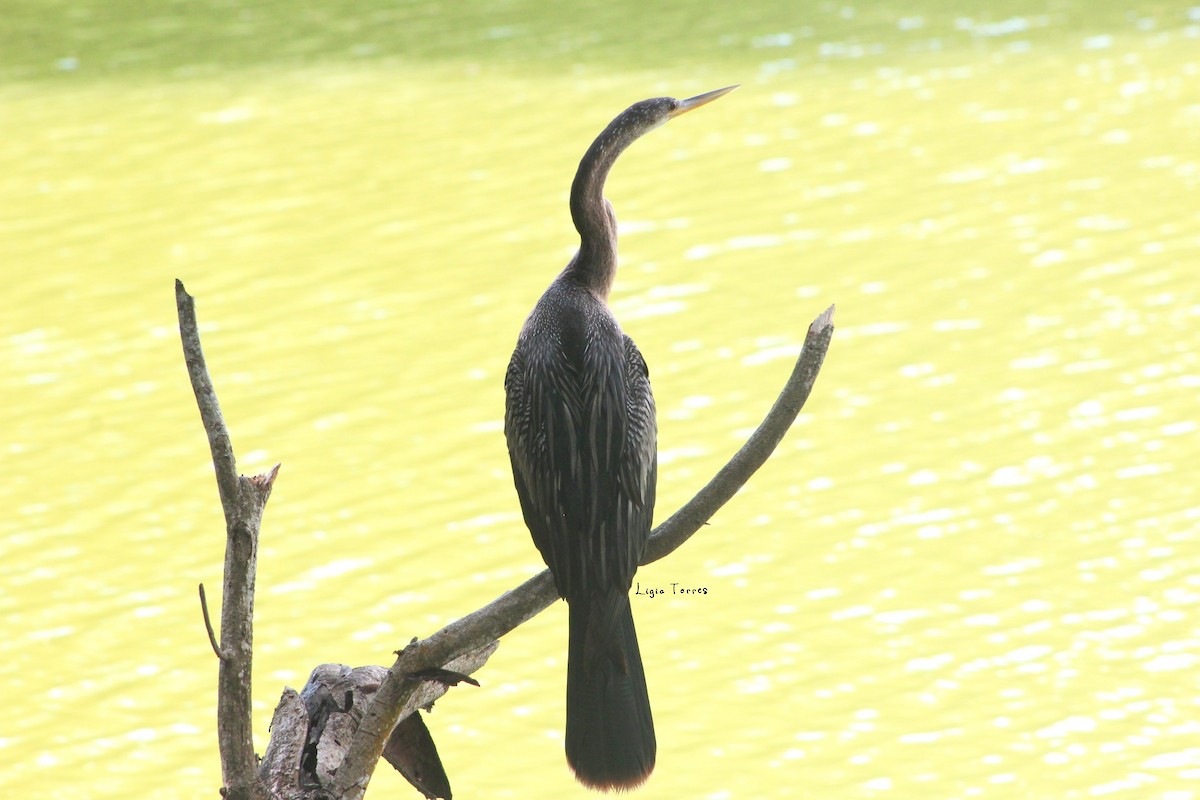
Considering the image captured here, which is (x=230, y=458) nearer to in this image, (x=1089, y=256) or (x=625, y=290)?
(x=625, y=290)

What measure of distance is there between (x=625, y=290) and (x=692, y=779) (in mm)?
5862

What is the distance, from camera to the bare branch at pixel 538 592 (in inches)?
140

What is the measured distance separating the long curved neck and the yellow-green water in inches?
133

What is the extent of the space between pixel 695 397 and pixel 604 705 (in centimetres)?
678

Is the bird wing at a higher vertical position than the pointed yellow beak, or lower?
lower

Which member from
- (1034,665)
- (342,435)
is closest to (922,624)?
(1034,665)

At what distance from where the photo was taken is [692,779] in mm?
6961

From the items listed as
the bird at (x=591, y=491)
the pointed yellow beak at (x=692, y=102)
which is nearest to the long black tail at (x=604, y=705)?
the bird at (x=591, y=491)

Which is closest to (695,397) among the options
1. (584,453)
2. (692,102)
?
(692,102)

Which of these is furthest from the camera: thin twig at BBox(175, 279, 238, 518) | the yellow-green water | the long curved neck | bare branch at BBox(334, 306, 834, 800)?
the yellow-green water

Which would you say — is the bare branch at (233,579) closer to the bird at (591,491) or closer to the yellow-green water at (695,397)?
the bird at (591,491)

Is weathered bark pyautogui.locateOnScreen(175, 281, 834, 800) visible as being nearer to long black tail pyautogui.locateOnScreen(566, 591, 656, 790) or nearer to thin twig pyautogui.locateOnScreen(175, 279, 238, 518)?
thin twig pyautogui.locateOnScreen(175, 279, 238, 518)

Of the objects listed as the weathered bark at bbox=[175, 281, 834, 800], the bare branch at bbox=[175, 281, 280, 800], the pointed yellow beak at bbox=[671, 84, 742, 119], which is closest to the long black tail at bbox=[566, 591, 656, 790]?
the weathered bark at bbox=[175, 281, 834, 800]

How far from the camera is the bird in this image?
3721 mm
